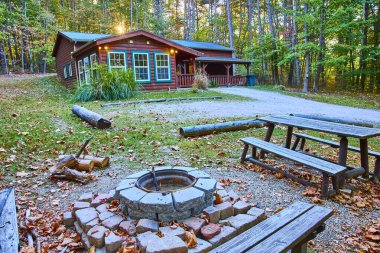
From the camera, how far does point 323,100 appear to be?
12.9 metres

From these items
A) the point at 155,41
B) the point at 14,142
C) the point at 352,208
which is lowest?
the point at 352,208

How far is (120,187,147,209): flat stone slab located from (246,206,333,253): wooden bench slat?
46.3 inches

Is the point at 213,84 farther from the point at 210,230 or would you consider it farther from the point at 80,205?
the point at 210,230

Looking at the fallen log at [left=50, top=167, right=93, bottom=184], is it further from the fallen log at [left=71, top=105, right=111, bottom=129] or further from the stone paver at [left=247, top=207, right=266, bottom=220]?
the fallen log at [left=71, top=105, right=111, bottom=129]

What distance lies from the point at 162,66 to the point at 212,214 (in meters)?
14.7

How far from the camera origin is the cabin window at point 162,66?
15945 millimetres

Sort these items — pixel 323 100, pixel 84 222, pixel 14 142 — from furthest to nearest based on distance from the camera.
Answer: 1. pixel 323 100
2. pixel 14 142
3. pixel 84 222

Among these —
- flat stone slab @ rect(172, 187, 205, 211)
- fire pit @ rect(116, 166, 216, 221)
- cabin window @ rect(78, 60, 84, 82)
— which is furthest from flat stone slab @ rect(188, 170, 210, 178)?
cabin window @ rect(78, 60, 84, 82)

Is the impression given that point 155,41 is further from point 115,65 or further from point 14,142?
point 14,142

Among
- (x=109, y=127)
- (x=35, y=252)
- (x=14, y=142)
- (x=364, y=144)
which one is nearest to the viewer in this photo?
(x=35, y=252)

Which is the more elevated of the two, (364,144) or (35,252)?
(364,144)

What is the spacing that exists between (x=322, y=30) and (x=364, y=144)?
1478 centimetres

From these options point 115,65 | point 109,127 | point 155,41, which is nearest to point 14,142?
point 109,127

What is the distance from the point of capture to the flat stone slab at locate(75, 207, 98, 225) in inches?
97.7
